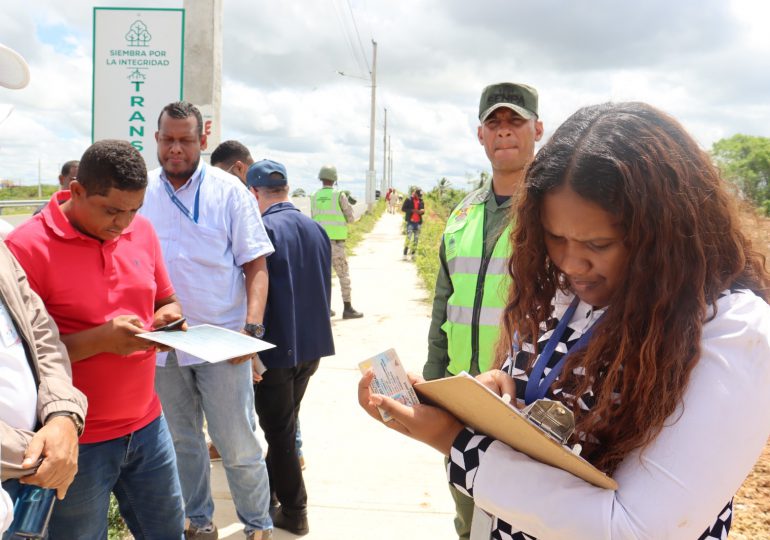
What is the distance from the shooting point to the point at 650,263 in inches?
45.4

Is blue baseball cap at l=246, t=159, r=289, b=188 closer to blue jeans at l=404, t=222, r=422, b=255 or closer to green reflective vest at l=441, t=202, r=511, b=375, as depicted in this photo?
green reflective vest at l=441, t=202, r=511, b=375

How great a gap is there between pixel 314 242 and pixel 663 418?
2653mm

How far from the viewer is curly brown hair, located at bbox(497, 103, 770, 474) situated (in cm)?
109

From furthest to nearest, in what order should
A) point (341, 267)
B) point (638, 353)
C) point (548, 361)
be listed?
point (341, 267), point (548, 361), point (638, 353)

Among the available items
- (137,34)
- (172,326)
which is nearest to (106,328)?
(172,326)

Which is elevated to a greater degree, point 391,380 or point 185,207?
point 185,207

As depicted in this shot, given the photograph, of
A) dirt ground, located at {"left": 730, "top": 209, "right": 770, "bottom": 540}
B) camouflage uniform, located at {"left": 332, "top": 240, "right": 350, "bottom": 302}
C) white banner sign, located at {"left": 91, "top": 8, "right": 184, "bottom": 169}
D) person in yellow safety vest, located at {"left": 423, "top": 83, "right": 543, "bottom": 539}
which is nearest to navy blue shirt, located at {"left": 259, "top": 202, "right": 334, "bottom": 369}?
person in yellow safety vest, located at {"left": 423, "top": 83, "right": 543, "bottom": 539}

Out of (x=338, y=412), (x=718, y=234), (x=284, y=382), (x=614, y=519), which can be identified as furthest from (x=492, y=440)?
(x=338, y=412)

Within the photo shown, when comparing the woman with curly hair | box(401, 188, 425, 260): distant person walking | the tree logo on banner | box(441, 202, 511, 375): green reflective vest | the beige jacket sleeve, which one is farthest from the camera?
box(401, 188, 425, 260): distant person walking

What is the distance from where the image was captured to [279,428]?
333 centimetres

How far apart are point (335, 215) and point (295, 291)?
197 inches

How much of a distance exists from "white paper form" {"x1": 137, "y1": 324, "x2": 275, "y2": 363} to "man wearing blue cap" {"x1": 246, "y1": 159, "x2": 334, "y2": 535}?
858mm

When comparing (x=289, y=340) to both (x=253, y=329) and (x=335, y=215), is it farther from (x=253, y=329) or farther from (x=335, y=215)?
(x=335, y=215)

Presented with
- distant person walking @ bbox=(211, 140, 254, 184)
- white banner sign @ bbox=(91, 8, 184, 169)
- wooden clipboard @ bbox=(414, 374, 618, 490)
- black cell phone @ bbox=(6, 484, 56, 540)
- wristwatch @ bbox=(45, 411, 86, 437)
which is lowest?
black cell phone @ bbox=(6, 484, 56, 540)
